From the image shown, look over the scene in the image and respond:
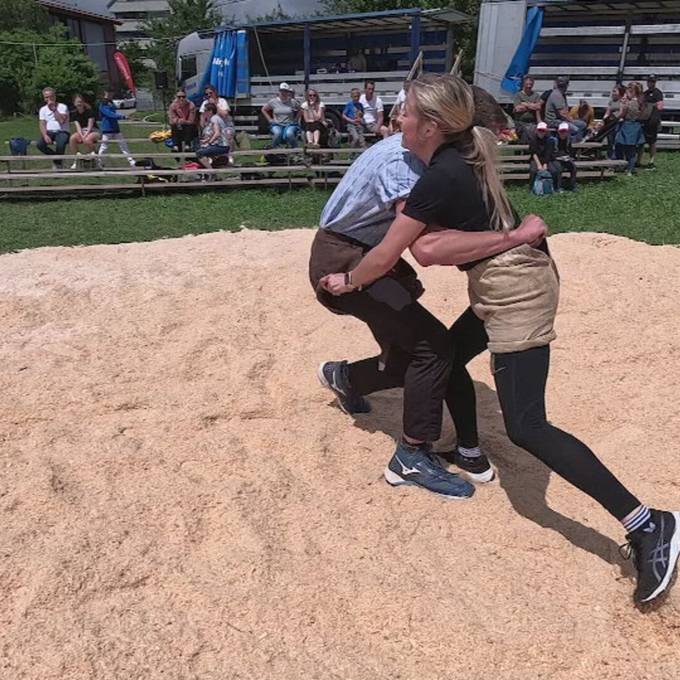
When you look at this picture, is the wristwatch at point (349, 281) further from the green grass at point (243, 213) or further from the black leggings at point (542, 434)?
the green grass at point (243, 213)

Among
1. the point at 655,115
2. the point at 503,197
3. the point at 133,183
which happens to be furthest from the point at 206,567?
the point at 655,115

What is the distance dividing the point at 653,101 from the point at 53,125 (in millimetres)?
11154

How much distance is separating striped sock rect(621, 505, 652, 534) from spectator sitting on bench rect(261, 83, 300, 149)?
12441 millimetres

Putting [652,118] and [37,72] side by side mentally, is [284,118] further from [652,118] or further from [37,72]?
[37,72]

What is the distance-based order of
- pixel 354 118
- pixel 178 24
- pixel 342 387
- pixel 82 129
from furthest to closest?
pixel 178 24, pixel 354 118, pixel 82 129, pixel 342 387

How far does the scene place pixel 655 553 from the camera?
244cm

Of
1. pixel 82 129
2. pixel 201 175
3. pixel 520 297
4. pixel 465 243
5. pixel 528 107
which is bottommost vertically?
pixel 201 175

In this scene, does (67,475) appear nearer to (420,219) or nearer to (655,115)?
(420,219)

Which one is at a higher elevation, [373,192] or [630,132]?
[373,192]

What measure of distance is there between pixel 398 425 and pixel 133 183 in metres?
8.86

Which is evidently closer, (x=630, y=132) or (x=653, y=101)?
(x=630, y=132)

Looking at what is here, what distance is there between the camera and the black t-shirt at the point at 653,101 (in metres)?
13.5

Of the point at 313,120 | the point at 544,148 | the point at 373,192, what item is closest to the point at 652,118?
the point at 544,148

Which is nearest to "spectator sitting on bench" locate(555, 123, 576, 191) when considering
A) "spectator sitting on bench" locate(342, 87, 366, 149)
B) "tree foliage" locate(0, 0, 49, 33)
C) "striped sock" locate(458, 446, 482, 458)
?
"spectator sitting on bench" locate(342, 87, 366, 149)
